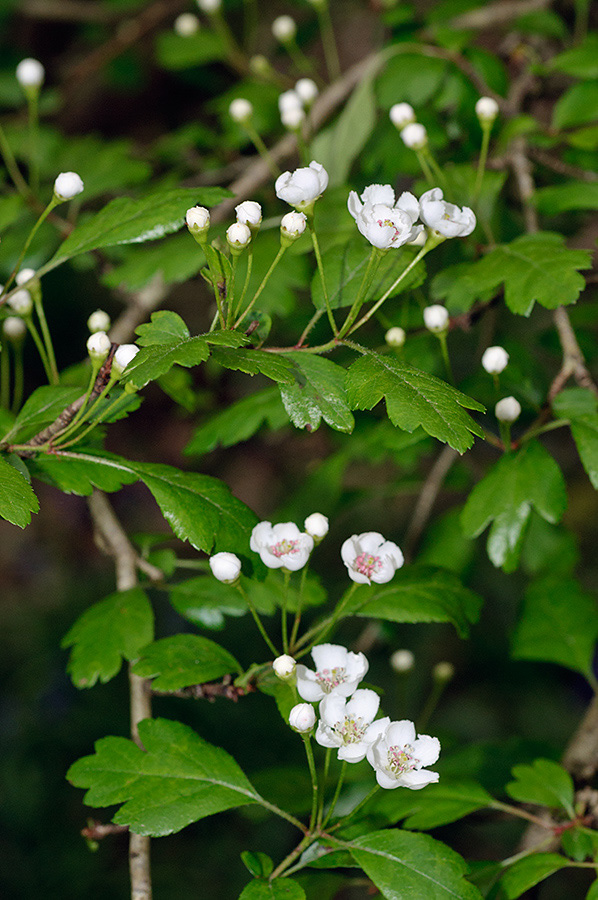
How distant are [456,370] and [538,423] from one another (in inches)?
71.7

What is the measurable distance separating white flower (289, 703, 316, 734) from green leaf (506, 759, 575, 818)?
0.53 meters

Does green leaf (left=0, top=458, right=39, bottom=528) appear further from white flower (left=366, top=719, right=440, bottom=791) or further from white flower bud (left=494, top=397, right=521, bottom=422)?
white flower bud (left=494, top=397, right=521, bottom=422)

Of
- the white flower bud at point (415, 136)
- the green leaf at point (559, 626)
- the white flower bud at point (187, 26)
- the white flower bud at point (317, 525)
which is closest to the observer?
the white flower bud at point (317, 525)

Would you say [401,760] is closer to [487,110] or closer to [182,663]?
[182,663]

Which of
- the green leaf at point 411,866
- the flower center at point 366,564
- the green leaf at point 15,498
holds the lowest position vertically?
the green leaf at point 411,866

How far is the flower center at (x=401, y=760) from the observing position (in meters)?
0.96

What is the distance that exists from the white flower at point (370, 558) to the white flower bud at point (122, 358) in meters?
0.38

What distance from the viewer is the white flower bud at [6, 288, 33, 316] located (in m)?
1.26

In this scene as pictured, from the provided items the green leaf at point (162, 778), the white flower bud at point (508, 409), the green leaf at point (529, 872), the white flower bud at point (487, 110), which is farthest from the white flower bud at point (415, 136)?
the green leaf at point (529, 872)

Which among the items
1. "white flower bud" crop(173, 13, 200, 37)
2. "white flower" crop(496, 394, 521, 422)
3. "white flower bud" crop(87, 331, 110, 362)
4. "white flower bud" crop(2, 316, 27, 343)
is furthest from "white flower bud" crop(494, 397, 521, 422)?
"white flower bud" crop(173, 13, 200, 37)

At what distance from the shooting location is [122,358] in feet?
3.30

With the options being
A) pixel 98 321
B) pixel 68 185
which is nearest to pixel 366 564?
pixel 98 321

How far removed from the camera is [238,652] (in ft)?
9.82

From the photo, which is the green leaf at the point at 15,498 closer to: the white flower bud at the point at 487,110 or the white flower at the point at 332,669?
the white flower at the point at 332,669
